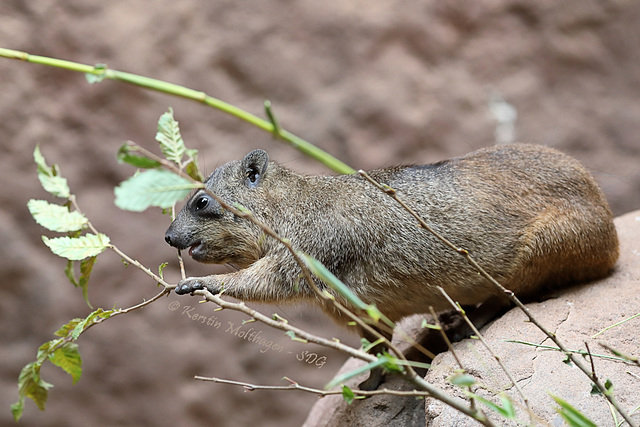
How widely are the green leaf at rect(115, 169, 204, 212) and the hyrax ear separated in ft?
6.44

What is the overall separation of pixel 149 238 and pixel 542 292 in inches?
154

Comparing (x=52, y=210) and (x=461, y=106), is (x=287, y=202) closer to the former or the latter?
(x=52, y=210)

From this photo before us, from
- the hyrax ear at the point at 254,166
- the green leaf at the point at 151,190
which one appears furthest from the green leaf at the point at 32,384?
the green leaf at the point at 151,190

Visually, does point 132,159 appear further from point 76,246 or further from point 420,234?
point 420,234

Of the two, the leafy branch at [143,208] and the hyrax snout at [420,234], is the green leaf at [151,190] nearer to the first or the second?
the leafy branch at [143,208]

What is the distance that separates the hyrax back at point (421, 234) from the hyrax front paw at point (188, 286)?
0.03 meters

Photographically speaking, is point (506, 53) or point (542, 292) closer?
point (542, 292)

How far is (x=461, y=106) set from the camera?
261 inches

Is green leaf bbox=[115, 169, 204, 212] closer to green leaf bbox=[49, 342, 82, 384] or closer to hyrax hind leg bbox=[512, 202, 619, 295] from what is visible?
green leaf bbox=[49, 342, 82, 384]

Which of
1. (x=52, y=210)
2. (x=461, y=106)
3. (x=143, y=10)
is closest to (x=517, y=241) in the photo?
(x=52, y=210)

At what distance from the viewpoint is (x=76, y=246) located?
3.20 m

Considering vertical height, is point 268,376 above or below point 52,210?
below

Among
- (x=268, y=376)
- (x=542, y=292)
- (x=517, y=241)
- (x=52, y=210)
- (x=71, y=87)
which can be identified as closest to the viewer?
(x=52, y=210)

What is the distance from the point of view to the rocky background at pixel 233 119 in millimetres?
6035
